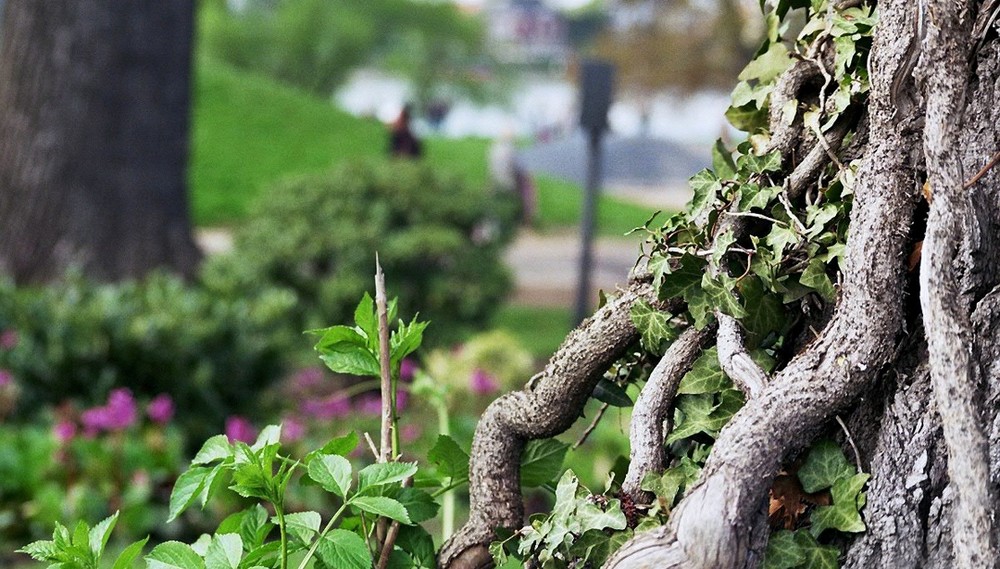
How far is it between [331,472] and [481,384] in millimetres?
4878

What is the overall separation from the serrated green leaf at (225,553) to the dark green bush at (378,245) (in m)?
6.00

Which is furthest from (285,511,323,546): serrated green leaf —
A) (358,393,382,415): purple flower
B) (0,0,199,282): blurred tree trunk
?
(0,0,199,282): blurred tree trunk

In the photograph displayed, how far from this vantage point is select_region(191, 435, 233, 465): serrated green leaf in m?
1.10

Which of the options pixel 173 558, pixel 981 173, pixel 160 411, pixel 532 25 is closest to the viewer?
pixel 981 173

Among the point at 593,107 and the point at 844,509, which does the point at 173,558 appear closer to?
the point at 844,509

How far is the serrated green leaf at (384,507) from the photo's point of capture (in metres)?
1.06

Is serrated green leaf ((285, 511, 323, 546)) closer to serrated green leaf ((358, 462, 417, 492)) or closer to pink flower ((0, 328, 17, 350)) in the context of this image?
serrated green leaf ((358, 462, 417, 492))

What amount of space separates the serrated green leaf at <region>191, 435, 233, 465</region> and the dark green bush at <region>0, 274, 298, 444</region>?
3894 mm

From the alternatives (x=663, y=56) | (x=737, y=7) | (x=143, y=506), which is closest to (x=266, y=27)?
(x=663, y=56)

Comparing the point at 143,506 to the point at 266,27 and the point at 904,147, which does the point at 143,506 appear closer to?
the point at 904,147

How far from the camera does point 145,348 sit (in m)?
4.87

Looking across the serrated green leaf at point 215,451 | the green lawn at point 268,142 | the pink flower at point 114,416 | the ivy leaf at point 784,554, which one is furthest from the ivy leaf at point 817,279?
the green lawn at point 268,142

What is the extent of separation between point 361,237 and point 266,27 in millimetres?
32143

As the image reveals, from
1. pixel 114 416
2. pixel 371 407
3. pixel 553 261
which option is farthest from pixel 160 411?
pixel 553 261
